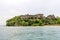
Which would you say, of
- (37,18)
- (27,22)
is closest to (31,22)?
(27,22)

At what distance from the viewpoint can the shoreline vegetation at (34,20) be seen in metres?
126

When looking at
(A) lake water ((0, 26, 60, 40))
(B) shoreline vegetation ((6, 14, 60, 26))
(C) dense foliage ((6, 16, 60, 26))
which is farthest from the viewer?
(B) shoreline vegetation ((6, 14, 60, 26))

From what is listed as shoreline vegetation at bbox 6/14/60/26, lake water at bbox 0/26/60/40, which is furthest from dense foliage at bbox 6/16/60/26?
lake water at bbox 0/26/60/40

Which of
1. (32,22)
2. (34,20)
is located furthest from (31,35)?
(34,20)

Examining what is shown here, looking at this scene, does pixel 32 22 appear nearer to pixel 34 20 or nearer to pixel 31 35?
pixel 34 20

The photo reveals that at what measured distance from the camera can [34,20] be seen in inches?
5123

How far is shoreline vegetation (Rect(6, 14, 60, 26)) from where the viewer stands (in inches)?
4961

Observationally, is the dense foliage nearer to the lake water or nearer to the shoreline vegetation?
the shoreline vegetation

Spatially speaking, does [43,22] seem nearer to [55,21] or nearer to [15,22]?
[55,21]

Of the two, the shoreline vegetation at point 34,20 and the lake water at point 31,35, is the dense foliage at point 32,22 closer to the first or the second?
the shoreline vegetation at point 34,20

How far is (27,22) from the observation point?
12794cm

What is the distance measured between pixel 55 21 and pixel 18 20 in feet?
80.6

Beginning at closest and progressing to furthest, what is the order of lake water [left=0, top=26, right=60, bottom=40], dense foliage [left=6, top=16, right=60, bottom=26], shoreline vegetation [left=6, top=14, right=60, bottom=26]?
lake water [left=0, top=26, right=60, bottom=40], dense foliage [left=6, top=16, right=60, bottom=26], shoreline vegetation [left=6, top=14, right=60, bottom=26]

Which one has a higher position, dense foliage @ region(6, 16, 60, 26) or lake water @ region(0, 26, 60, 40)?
dense foliage @ region(6, 16, 60, 26)
